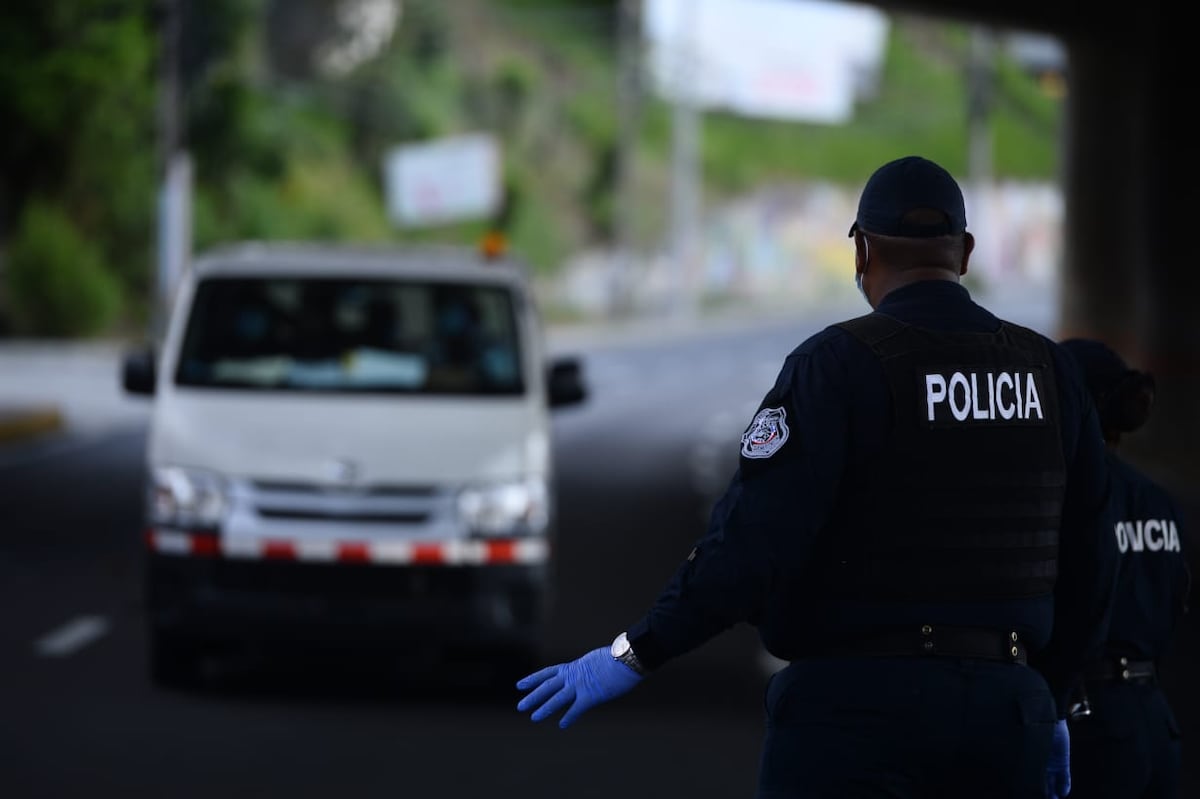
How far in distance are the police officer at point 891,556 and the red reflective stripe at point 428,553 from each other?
5.17 m

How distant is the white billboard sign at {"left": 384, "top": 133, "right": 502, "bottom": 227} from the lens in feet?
192

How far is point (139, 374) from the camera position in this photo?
9.41m

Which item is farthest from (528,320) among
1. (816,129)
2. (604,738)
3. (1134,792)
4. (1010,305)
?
(816,129)

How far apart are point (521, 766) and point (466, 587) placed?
3.71ft

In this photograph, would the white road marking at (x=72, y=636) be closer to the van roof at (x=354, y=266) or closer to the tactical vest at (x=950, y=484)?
the van roof at (x=354, y=266)

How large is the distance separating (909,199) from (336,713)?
5713mm

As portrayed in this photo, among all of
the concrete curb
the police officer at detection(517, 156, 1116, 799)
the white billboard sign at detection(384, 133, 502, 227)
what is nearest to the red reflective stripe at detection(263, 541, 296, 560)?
the police officer at detection(517, 156, 1116, 799)

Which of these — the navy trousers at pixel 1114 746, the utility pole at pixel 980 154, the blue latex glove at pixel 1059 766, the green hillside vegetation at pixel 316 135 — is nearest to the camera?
the blue latex glove at pixel 1059 766

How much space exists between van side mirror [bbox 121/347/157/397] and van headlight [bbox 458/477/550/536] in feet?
4.63

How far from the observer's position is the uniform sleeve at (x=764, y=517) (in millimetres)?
3662

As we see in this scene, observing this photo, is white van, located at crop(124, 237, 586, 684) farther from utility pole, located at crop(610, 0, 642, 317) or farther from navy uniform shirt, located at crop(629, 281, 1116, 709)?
utility pole, located at crop(610, 0, 642, 317)

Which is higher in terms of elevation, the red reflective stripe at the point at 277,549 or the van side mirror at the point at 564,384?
the van side mirror at the point at 564,384

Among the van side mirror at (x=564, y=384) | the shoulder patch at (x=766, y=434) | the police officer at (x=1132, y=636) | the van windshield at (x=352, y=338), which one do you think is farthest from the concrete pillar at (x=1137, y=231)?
the shoulder patch at (x=766, y=434)

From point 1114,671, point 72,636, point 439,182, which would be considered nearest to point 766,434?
point 1114,671
